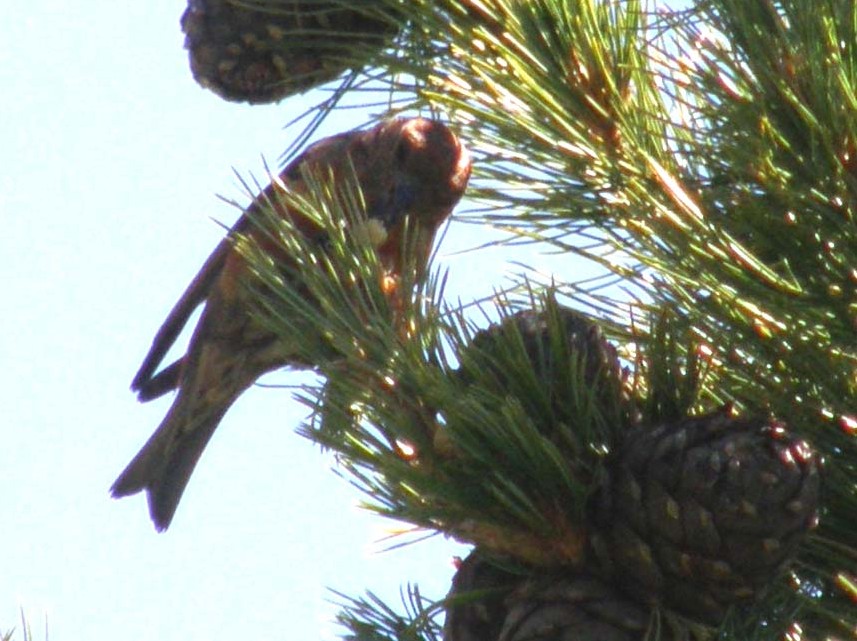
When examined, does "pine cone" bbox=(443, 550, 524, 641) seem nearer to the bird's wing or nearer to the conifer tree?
the conifer tree

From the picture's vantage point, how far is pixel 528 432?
4.08 feet

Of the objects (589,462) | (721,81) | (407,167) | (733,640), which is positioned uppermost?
(407,167)

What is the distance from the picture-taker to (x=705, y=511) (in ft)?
3.96

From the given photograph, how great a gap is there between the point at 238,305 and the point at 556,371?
1765 mm

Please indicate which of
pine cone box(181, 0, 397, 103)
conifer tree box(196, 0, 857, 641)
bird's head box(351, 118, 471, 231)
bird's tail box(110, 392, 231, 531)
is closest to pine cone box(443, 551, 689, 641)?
conifer tree box(196, 0, 857, 641)

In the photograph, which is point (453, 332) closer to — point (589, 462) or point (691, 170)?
point (589, 462)

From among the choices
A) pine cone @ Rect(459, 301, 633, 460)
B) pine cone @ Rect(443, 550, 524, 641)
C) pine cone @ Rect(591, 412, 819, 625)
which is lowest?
pine cone @ Rect(443, 550, 524, 641)

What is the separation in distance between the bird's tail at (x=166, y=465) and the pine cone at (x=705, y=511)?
2.05m

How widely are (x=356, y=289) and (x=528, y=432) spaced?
10.2 inches

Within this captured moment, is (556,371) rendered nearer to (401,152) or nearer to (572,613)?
(572,613)

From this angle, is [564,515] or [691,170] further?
[691,170]

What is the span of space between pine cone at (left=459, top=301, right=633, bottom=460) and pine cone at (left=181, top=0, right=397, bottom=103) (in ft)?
2.03

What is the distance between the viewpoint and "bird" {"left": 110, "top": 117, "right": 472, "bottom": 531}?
261 cm

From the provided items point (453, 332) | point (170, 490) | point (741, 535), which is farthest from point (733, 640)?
point (170, 490)
